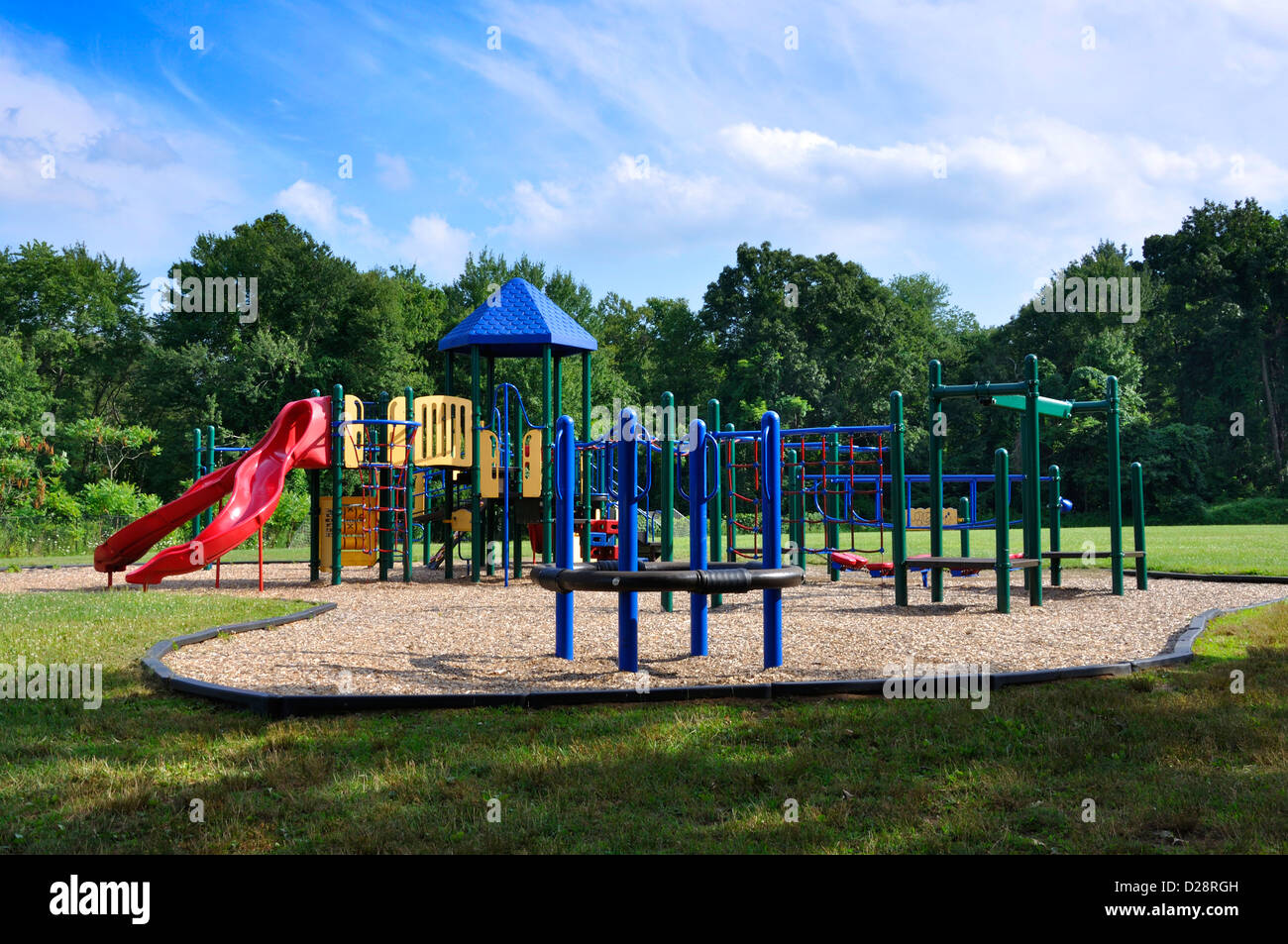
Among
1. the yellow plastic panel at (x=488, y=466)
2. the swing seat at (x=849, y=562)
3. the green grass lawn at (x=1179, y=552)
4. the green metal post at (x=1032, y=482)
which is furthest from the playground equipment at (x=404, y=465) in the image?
the green metal post at (x=1032, y=482)

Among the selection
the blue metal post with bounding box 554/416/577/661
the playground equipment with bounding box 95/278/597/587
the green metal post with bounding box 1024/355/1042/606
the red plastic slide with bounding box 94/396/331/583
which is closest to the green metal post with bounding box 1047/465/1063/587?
the green metal post with bounding box 1024/355/1042/606

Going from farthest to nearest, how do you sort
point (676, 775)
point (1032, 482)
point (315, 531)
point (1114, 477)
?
point (315, 531), point (1114, 477), point (1032, 482), point (676, 775)

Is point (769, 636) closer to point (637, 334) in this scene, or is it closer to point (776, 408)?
point (776, 408)

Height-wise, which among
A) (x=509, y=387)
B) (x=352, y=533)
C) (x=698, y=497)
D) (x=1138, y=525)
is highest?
(x=509, y=387)

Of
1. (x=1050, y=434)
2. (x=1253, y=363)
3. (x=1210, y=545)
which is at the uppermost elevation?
(x=1253, y=363)

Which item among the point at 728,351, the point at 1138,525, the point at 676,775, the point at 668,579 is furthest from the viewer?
the point at 728,351

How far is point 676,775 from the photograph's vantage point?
437cm

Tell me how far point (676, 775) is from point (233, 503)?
35.4ft

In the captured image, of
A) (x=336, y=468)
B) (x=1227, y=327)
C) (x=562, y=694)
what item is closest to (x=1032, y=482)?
(x=562, y=694)

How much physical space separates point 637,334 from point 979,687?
53158 millimetres

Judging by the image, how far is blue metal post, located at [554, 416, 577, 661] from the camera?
7031mm

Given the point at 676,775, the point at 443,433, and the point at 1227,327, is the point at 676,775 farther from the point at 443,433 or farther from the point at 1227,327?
the point at 1227,327

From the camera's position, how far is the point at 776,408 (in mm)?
47188

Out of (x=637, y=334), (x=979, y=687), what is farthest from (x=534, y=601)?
(x=637, y=334)
